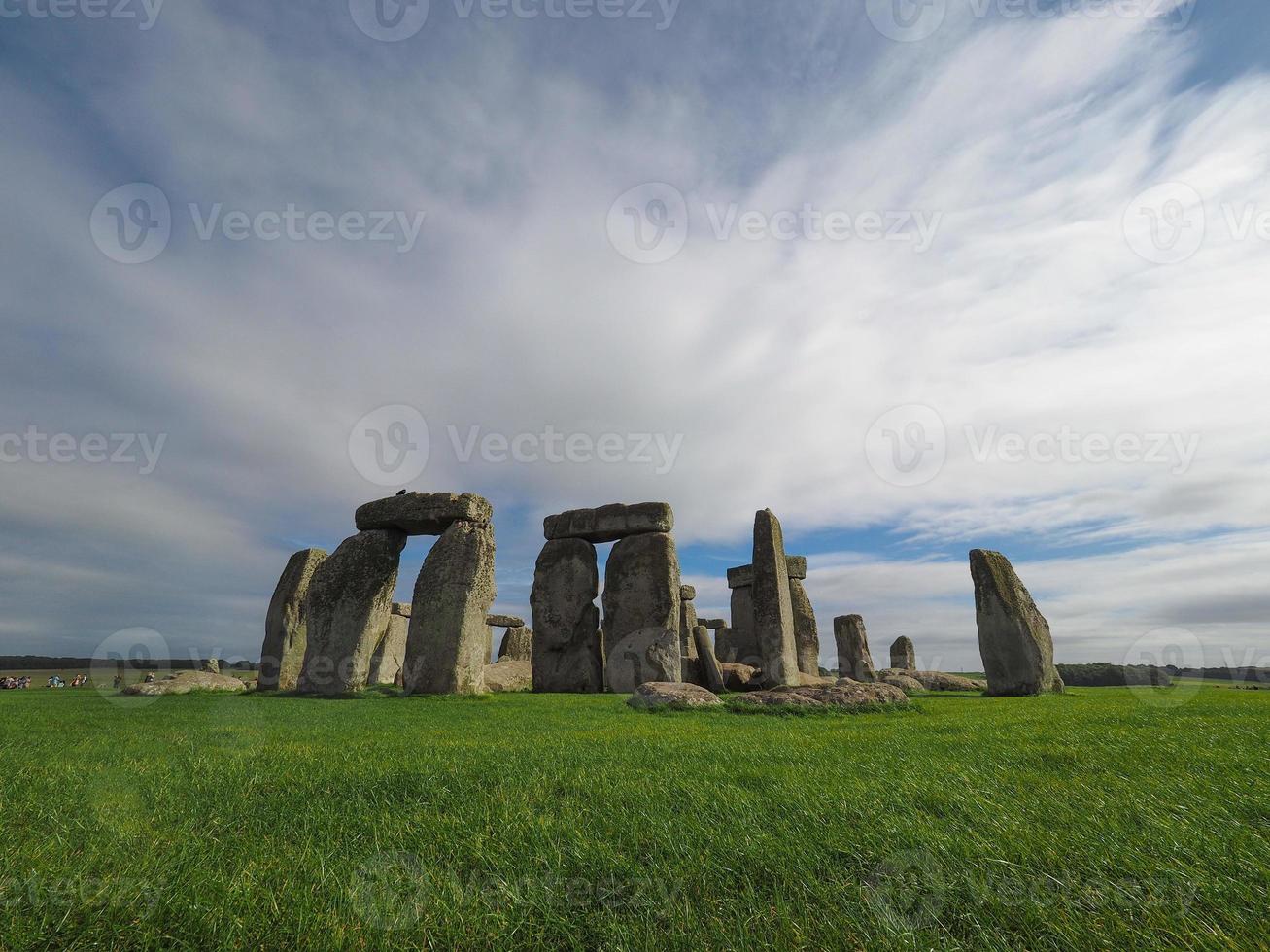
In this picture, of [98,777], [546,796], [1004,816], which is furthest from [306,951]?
[98,777]

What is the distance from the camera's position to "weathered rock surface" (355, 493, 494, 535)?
1374cm

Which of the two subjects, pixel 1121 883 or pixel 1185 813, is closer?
pixel 1121 883

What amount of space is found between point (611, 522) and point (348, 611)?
7.55 metres

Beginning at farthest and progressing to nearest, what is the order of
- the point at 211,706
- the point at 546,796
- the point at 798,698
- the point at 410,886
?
the point at 211,706 < the point at 798,698 < the point at 546,796 < the point at 410,886

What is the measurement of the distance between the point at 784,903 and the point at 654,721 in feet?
17.7

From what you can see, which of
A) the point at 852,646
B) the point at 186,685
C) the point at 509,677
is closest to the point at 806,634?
the point at 852,646

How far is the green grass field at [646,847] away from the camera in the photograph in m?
1.65

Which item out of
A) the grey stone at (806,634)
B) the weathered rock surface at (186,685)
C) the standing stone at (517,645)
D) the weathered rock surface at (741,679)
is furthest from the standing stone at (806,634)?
the weathered rock surface at (186,685)

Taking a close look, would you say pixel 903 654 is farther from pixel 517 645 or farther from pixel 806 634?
pixel 517 645

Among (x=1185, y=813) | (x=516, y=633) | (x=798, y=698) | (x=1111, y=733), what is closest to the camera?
(x=1185, y=813)

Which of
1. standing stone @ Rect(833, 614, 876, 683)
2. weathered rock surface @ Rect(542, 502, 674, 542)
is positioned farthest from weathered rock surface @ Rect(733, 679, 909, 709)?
standing stone @ Rect(833, 614, 876, 683)

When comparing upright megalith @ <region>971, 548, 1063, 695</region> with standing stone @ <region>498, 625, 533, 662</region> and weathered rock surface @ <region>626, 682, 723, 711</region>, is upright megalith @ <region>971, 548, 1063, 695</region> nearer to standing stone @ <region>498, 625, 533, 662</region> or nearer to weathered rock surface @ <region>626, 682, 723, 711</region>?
weathered rock surface @ <region>626, 682, 723, 711</region>

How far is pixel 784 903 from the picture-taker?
70.3 inches

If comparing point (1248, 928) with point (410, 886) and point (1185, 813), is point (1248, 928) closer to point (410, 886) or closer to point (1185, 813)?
point (1185, 813)
